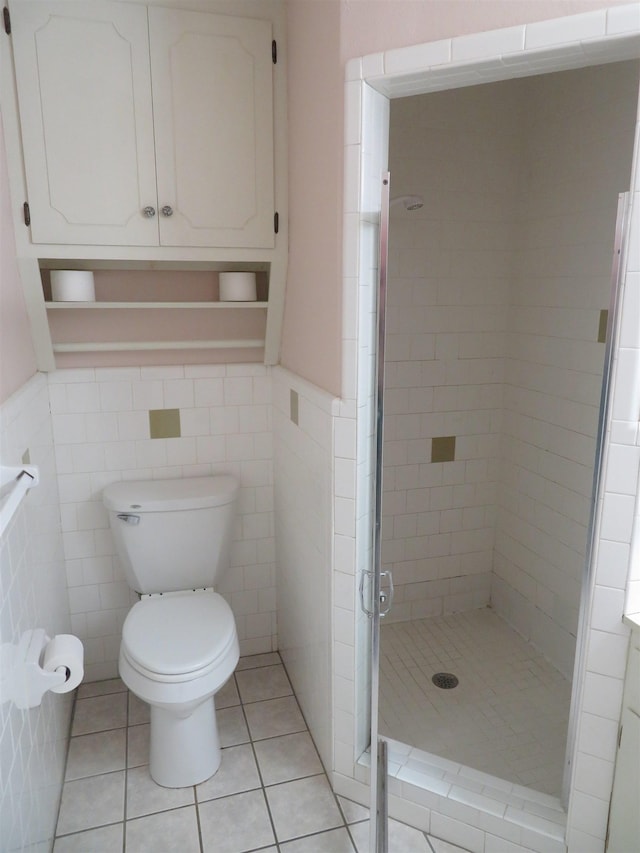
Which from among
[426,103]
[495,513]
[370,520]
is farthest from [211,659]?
[426,103]

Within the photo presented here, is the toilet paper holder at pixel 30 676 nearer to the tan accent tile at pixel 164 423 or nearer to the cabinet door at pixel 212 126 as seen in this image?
the tan accent tile at pixel 164 423

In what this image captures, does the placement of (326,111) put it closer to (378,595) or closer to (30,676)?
(378,595)

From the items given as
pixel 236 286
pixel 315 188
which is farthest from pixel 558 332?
pixel 236 286

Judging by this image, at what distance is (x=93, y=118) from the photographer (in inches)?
73.8

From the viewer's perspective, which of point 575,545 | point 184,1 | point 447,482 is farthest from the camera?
point 447,482

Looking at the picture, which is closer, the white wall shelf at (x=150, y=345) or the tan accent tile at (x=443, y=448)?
the white wall shelf at (x=150, y=345)

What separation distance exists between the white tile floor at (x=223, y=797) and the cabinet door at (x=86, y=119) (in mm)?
1658

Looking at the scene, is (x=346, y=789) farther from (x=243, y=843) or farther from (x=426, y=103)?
(x=426, y=103)

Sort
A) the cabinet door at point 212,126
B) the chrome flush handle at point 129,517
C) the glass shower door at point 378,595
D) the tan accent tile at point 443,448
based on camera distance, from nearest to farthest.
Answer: the glass shower door at point 378,595
the cabinet door at point 212,126
the chrome flush handle at point 129,517
the tan accent tile at point 443,448

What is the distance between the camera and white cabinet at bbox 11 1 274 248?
5.97 ft

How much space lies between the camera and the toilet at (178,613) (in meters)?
1.81

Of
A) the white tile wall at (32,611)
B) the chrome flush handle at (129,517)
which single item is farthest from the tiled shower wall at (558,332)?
the white tile wall at (32,611)

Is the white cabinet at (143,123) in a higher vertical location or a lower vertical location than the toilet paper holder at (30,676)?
higher

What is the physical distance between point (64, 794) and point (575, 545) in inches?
74.4
